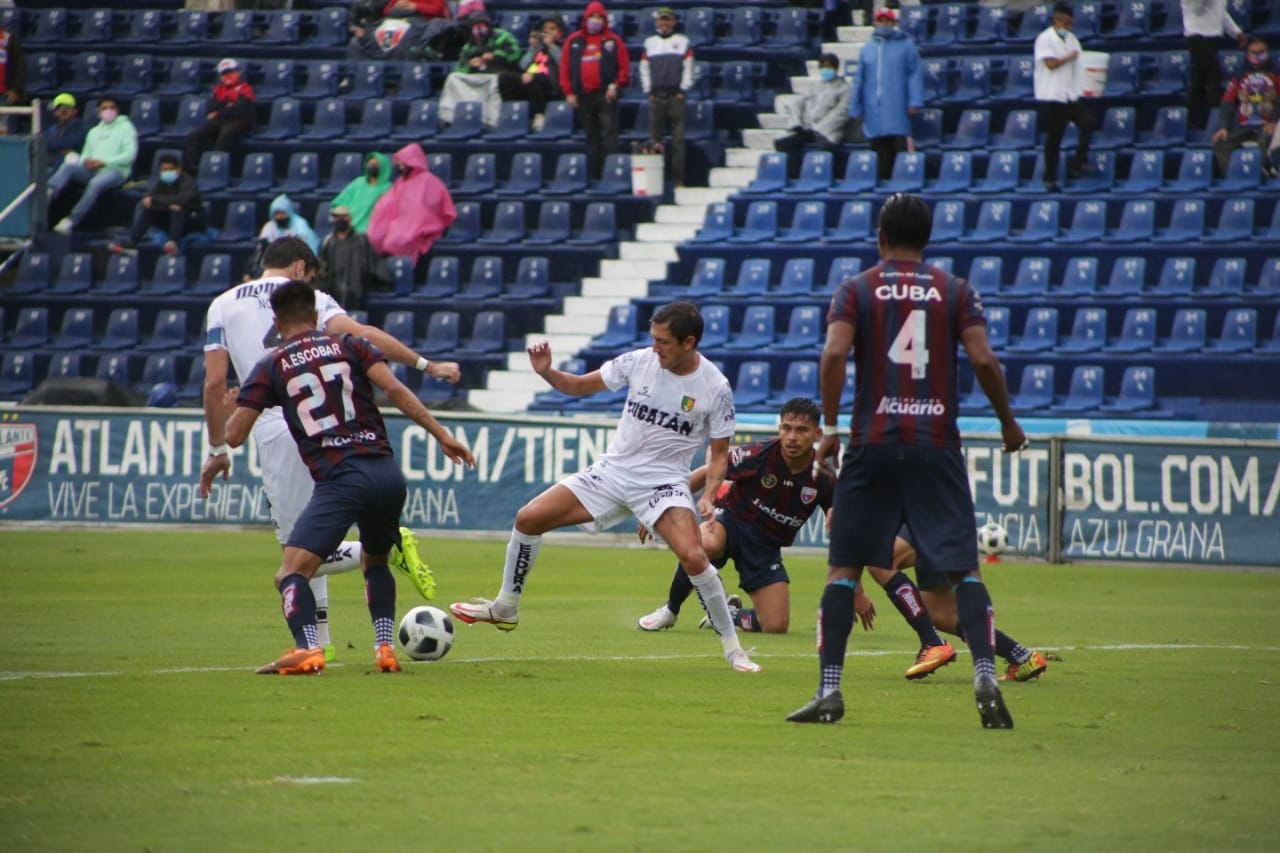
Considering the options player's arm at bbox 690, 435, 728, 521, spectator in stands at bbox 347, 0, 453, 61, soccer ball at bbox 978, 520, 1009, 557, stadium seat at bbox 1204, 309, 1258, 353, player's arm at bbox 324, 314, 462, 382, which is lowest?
soccer ball at bbox 978, 520, 1009, 557

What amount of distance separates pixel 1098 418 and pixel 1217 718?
13.1 metres

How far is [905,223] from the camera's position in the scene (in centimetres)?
713

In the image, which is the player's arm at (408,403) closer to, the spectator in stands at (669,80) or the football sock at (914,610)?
the football sock at (914,610)

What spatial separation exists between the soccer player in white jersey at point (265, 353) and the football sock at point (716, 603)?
5.22 ft

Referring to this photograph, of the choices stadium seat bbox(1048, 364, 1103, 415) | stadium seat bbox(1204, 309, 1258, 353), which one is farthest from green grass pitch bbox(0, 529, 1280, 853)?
stadium seat bbox(1204, 309, 1258, 353)

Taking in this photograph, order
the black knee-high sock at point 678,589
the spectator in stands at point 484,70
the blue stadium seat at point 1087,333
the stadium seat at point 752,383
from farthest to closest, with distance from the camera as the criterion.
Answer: the spectator in stands at point 484,70 < the stadium seat at point 752,383 < the blue stadium seat at point 1087,333 < the black knee-high sock at point 678,589

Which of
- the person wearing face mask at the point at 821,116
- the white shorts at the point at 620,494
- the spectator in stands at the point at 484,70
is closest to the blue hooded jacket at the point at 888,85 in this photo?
the person wearing face mask at the point at 821,116

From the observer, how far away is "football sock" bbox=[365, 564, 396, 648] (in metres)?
8.94

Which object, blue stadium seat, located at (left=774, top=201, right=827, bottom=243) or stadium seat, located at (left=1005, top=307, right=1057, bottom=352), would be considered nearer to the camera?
stadium seat, located at (left=1005, top=307, right=1057, bottom=352)

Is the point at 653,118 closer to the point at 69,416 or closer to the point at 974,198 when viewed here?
the point at 974,198

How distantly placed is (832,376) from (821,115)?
18.6 metres

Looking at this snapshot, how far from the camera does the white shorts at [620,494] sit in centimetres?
966

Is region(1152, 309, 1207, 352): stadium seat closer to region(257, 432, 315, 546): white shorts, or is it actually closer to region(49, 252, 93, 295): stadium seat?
region(257, 432, 315, 546): white shorts

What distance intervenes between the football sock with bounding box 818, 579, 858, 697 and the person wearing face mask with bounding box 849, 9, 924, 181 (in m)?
16.6
